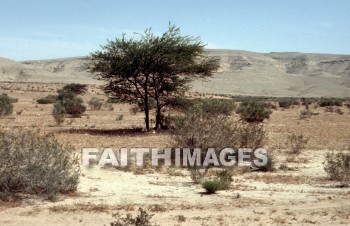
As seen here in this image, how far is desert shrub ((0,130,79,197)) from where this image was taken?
36.6 feet

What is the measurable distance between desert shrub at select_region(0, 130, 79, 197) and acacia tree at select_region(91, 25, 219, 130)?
15023mm

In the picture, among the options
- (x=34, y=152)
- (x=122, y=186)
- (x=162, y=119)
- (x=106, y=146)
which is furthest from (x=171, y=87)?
(x=34, y=152)

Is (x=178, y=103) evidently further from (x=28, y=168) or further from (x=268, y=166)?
(x=28, y=168)

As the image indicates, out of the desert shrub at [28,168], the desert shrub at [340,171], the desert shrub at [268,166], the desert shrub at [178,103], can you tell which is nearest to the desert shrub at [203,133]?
the desert shrub at [268,166]

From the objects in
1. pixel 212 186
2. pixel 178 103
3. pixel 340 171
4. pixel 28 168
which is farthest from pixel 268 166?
pixel 178 103

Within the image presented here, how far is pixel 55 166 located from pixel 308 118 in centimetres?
2945

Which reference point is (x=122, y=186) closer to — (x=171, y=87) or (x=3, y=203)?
(x=3, y=203)

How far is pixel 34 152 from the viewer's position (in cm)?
1148

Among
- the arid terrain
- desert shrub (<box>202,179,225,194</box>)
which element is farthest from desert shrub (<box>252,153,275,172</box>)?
desert shrub (<box>202,179,225,194</box>)

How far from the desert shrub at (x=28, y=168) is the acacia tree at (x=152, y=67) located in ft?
49.3

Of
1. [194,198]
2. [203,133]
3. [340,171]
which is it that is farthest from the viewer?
[203,133]

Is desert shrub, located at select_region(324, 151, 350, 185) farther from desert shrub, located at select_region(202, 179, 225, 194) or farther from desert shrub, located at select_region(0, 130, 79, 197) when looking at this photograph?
desert shrub, located at select_region(0, 130, 79, 197)

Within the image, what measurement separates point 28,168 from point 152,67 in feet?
51.5

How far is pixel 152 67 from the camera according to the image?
26.4 m
